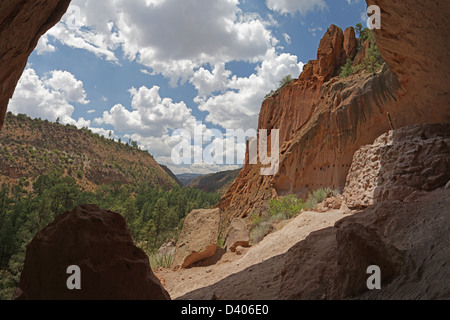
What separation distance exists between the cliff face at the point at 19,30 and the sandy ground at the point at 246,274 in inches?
179

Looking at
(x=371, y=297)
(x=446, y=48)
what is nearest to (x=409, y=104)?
(x=446, y=48)

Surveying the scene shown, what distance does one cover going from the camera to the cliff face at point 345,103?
5531 mm

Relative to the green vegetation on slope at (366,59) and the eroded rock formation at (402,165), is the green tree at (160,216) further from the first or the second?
the eroded rock formation at (402,165)

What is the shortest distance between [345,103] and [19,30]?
1428 centimetres

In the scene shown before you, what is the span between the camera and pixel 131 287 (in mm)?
Answer: 2682

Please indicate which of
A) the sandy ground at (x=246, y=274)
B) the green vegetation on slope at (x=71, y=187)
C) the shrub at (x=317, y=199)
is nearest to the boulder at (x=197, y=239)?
the sandy ground at (x=246, y=274)

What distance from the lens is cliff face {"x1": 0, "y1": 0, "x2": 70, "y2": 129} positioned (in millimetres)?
3670

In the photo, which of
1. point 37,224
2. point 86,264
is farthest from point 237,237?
point 37,224

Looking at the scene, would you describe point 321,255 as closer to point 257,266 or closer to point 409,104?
point 257,266

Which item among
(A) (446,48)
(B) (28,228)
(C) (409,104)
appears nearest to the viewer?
(A) (446,48)

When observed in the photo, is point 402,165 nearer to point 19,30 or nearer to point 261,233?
point 261,233

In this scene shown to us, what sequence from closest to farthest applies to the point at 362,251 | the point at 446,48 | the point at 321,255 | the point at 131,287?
1. the point at 131,287
2. the point at 362,251
3. the point at 321,255
4. the point at 446,48

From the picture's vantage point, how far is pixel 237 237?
9125mm

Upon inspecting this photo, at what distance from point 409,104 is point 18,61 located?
34.4 ft
